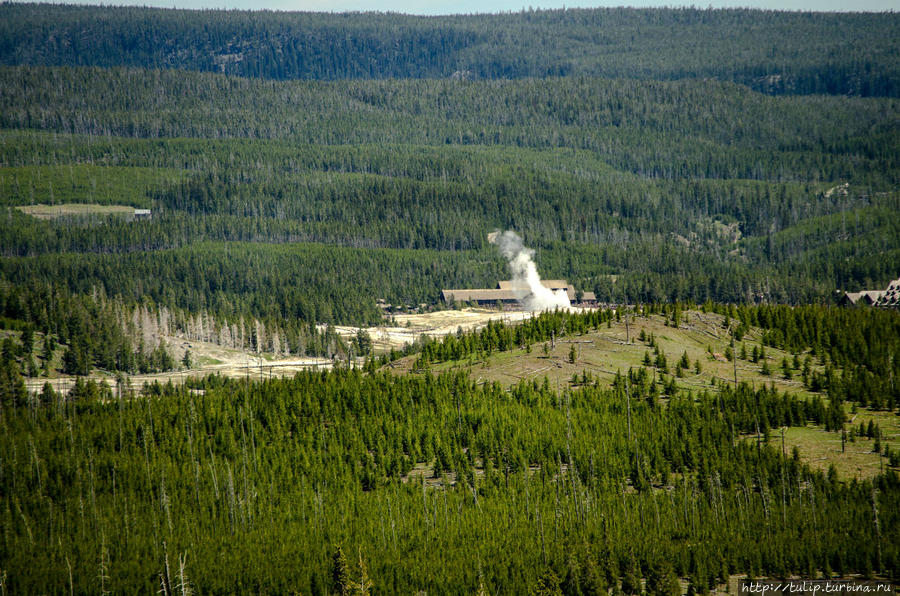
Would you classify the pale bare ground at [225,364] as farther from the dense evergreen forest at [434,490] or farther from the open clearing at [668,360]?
the open clearing at [668,360]

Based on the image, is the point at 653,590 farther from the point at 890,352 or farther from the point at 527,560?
the point at 890,352

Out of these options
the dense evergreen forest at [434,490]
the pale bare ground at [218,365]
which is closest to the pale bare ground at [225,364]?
→ the pale bare ground at [218,365]

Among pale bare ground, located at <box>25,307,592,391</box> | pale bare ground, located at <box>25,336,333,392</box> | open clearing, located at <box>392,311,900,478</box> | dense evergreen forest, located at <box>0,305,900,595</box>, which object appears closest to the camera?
dense evergreen forest, located at <box>0,305,900,595</box>

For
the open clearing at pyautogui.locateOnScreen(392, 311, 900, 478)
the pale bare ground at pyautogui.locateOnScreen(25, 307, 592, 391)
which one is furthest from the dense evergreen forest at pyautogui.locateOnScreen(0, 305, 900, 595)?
the pale bare ground at pyautogui.locateOnScreen(25, 307, 592, 391)

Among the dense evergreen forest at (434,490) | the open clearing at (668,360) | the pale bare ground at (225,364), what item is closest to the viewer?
the dense evergreen forest at (434,490)

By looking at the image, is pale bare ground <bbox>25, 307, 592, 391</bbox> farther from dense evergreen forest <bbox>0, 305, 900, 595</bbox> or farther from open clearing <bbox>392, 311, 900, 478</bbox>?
open clearing <bbox>392, 311, 900, 478</bbox>

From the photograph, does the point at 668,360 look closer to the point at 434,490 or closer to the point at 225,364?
the point at 434,490

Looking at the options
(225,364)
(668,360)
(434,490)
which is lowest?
(434,490)

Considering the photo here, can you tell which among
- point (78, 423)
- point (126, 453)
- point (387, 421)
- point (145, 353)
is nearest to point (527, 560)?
point (387, 421)

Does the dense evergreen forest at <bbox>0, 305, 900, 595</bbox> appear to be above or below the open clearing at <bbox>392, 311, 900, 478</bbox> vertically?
below

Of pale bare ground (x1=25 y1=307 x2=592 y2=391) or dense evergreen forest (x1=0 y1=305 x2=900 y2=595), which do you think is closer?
dense evergreen forest (x1=0 y1=305 x2=900 y2=595)

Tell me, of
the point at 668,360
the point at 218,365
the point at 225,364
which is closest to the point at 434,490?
the point at 668,360
